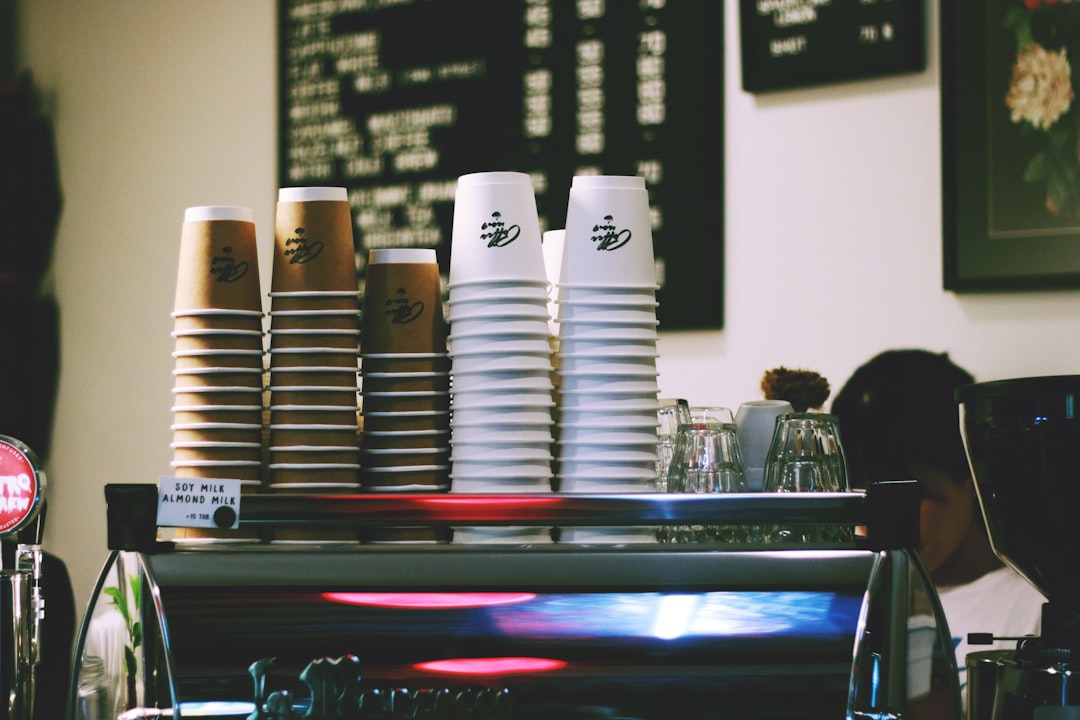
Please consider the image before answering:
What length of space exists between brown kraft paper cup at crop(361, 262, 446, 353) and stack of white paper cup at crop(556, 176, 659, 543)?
0.11 m

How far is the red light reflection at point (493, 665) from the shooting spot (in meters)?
0.80

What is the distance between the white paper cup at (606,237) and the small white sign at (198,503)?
0.31 metres

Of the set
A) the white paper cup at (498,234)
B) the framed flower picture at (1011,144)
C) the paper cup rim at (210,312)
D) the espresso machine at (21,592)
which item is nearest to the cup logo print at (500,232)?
the white paper cup at (498,234)

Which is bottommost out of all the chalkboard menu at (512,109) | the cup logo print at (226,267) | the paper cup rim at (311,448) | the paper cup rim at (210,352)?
the paper cup rim at (311,448)

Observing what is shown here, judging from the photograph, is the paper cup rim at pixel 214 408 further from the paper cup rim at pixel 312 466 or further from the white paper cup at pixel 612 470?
the white paper cup at pixel 612 470

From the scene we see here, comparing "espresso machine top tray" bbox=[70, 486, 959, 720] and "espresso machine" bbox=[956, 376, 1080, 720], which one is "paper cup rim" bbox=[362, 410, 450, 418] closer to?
"espresso machine top tray" bbox=[70, 486, 959, 720]

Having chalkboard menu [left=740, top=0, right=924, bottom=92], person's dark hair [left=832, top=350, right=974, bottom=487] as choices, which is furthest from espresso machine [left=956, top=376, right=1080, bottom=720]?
chalkboard menu [left=740, top=0, right=924, bottom=92]

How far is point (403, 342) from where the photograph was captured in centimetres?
92

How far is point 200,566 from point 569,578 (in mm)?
273

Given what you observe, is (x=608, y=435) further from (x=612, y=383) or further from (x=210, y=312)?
(x=210, y=312)

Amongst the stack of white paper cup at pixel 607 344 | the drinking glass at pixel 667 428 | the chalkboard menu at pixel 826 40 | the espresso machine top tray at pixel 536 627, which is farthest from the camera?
the chalkboard menu at pixel 826 40

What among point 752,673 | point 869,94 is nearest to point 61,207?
point 869,94

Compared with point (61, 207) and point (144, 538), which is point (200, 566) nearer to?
point (144, 538)

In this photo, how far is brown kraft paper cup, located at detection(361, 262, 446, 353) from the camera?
3.03 ft
